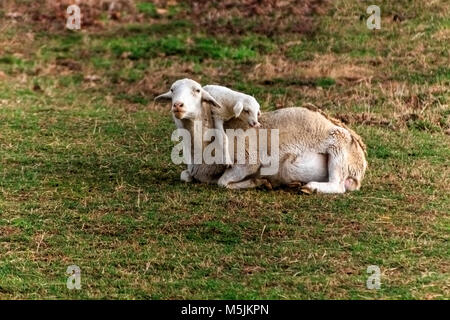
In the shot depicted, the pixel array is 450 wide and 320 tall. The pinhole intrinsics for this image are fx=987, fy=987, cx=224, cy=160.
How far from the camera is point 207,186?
971 centimetres

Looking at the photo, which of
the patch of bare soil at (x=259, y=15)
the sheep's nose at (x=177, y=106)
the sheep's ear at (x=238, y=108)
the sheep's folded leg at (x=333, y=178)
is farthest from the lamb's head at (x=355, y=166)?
the patch of bare soil at (x=259, y=15)

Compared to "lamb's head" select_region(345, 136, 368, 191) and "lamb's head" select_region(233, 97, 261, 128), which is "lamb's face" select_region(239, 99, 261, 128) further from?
"lamb's head" select_region(345, 136, 368, 191)

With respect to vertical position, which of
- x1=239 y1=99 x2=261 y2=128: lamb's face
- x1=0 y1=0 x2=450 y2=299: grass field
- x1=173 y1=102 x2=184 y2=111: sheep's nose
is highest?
x1=173 y1=102 x2=184 y2=111: sheep's nose

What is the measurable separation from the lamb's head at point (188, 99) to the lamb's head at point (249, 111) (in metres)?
0.20

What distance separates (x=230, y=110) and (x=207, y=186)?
79cm

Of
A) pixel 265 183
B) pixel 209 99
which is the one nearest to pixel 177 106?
pixel 209 99

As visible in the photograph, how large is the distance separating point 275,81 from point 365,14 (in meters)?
3.03

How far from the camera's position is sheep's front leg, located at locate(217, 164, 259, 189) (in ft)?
31.3

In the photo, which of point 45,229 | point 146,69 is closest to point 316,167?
point 45,229

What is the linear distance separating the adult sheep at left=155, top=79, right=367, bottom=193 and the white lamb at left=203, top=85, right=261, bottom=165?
0.24 feet

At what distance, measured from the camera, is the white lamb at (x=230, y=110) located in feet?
30.9

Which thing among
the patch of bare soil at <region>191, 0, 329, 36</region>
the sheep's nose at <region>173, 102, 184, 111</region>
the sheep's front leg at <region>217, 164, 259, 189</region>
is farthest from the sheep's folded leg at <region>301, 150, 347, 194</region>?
the patch of bare soil at <region>191, 0, 329, 36</region>

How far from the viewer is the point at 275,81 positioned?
14.8m

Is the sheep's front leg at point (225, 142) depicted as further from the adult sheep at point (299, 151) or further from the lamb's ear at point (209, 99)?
the lamb's ear at point (209, 99)
